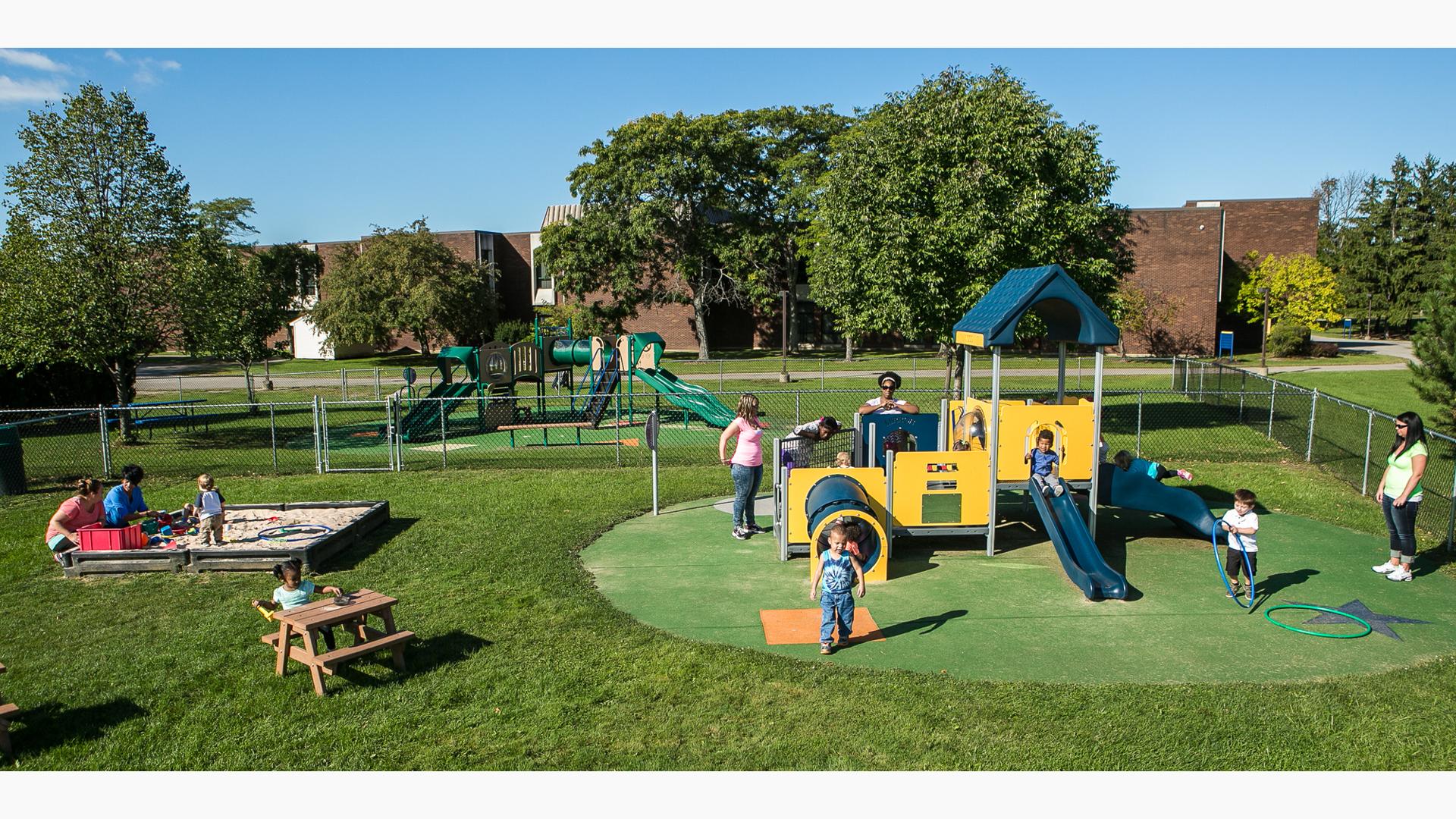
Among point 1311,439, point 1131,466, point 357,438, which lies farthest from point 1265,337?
point 357,438

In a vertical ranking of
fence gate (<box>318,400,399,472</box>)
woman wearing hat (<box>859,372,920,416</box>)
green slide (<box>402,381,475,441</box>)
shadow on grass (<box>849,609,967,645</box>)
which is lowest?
shadow on grass (<box>849,609,967,645</box>)

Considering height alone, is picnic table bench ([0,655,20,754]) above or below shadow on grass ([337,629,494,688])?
above

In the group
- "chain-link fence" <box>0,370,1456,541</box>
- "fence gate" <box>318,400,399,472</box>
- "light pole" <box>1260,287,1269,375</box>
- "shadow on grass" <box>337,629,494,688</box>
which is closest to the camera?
"shadow on grass" <box>337,629,494,688</box>

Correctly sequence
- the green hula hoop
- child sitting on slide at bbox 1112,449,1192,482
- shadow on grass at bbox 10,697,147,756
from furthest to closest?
child sitting on slide at bbox 1112,449,1192,482
the green hula hoop
shadow on grass at bbox 10,697,147,756

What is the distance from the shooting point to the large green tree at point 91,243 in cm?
1830

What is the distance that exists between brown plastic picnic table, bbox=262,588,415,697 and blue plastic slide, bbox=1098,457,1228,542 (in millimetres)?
8307

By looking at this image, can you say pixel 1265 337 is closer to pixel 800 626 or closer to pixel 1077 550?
pixel 1077 550

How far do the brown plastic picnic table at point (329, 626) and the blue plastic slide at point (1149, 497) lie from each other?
8307 mm

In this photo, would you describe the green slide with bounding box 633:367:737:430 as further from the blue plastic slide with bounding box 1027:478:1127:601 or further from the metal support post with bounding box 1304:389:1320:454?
the blue plastic slide with bounding box 1027:478:1127:601

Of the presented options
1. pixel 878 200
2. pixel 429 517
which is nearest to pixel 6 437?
pixel 429 517

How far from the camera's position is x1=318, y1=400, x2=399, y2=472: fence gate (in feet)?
55.4

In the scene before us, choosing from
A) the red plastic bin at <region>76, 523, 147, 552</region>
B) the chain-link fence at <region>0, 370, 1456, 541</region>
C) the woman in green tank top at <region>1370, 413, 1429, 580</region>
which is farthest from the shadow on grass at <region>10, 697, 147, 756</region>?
the woman in green tank top at <region>1370, 413, 1429, 580</region>

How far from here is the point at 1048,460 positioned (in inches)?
412

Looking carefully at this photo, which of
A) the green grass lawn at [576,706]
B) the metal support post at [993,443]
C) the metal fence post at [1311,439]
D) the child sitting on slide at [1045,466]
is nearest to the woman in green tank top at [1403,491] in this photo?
the green grass lawn at [576,706]
